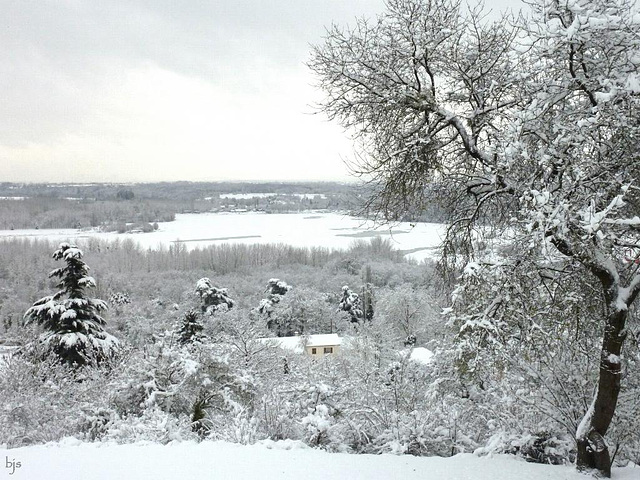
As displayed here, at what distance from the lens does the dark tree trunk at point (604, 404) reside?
3.64 meters

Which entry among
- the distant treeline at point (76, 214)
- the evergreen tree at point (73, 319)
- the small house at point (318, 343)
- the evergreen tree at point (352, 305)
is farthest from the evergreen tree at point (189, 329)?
the distant treeline at point (76, 214)

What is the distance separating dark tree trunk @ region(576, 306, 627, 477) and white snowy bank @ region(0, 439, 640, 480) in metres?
0.19

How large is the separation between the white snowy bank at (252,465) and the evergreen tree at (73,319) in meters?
7.85

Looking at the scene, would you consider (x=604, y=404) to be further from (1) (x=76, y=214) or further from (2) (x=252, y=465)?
(1) (x=76, y=214)

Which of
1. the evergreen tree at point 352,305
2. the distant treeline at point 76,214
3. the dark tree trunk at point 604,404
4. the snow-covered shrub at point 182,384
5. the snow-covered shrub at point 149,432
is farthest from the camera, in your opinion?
the distant treeline at point 76,214

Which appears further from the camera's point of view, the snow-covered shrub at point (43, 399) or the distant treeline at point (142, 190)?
the distant treeline at point (142, 190)

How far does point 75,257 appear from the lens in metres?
12.6

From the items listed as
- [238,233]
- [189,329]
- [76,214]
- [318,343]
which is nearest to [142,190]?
[76,214]

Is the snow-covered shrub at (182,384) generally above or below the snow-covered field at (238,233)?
above

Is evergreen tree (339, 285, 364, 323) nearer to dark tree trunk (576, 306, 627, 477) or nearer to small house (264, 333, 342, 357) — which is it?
small house (264, 333, 342, 357)

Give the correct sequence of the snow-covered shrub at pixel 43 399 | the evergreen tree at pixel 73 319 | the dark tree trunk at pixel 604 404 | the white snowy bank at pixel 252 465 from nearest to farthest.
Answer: the dark tree trunk at pixel 604 404
the white snowy bank at pixel 252 465
the snow-covered shrub at pixel 43 399
the evergreen tree at pixel 73 319

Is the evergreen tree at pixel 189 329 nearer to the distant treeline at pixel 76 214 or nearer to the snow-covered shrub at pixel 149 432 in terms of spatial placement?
the snow-covered shrub at pixel 149 432

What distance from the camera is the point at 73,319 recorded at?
12.3 metres

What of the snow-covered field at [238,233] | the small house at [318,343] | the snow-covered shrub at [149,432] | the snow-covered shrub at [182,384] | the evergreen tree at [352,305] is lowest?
the small house at [318,343]
